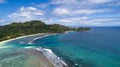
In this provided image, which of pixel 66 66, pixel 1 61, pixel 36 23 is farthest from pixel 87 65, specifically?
pixel 36 23

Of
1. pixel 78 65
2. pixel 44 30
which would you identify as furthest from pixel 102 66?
pixel 44 30

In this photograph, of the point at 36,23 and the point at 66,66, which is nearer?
the point at 66,66

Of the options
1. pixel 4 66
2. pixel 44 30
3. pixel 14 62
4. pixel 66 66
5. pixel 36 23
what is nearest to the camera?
pixel 66 66

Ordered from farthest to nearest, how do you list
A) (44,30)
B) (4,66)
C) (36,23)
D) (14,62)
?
1. (36,23)
2. (44,30)
3. (14,62)
4. (4,66)

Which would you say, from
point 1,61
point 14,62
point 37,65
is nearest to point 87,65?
point 37,65

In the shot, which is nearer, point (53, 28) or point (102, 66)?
point (102, 66)

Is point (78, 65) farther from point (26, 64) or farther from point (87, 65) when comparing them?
point (26, 64)

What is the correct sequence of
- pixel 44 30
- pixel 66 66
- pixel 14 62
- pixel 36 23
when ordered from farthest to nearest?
pixel 36 23
pixel 44 30
pixel 14 62
pixel 66 66

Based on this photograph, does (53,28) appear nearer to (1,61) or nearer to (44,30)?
(44,30)
